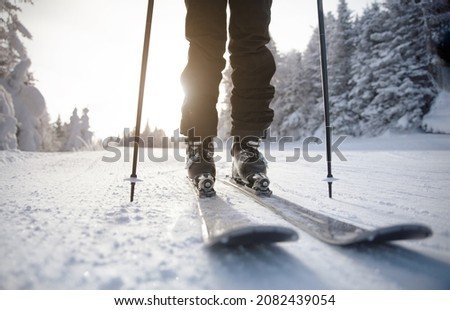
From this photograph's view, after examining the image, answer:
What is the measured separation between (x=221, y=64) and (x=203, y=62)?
0.15 meters

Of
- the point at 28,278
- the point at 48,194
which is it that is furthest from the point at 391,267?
the point at 48,194

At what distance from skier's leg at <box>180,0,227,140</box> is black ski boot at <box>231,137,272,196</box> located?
226 millimetres

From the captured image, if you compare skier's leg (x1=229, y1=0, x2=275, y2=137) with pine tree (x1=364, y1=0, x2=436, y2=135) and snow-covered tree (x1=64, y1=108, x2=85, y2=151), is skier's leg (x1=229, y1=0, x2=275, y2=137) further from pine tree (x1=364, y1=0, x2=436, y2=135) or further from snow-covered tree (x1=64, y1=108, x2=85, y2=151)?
snow-covered tree (x1=64, y1=108, x2=85, y2=151)

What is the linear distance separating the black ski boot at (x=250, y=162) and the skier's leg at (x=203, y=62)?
0.74ft

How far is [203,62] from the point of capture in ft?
6.24

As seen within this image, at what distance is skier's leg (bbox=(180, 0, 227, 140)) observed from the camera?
185 centimetres

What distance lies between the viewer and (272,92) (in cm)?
196

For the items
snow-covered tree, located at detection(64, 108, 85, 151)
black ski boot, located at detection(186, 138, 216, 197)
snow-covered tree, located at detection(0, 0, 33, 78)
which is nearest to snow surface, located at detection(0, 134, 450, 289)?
black ski boot, located at detection(186, 138, 216, 197)

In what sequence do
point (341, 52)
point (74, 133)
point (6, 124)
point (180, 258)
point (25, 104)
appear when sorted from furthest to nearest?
point (74, 133) → point (341, 52) → point (25, 104) → point (6, 124) → point (180, 258)

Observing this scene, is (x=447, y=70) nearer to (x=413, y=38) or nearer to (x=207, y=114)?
(x=413, y=38)

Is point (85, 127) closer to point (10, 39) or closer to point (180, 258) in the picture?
point (10, 39)

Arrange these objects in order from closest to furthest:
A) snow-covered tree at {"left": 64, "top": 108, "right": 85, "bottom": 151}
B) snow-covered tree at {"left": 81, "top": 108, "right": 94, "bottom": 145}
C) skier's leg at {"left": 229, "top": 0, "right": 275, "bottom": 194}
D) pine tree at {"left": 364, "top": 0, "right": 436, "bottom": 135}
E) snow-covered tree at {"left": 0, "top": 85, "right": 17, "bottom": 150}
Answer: skier's leg at {"left": 229, "top": 0, "right": 275, "bottom": 194} < snow-covered tree at {"left": 0, "top": 85, "right": 17, "bottom": 150} < pine tree at {"left": 364, "top": 0, "right": 436, "bottom": 135} < snow-covered tree at {"left": 64, "top": 108, "right": 85, "bottom": 151} < snow-covered tree at {"left": 81, "top": 108, "right": 94, "bottom": 145}

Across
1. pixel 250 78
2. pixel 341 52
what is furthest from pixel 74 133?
pixel 250 78

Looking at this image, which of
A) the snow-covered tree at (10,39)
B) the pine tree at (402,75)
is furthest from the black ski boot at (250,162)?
the pine tree at (402,75)
